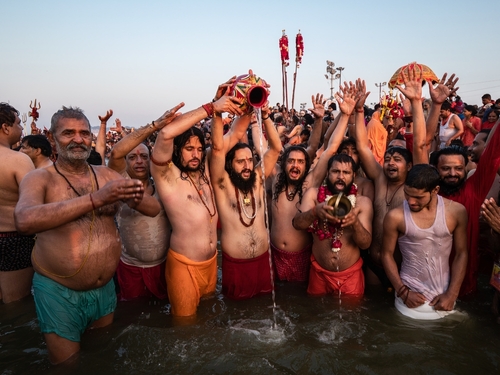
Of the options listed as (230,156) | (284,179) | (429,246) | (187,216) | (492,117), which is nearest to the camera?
(429,246)

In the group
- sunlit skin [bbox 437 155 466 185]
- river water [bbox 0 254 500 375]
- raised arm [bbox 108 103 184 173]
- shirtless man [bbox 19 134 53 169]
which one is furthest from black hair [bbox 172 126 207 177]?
sunlit skin [bbox 437 155 466 185]

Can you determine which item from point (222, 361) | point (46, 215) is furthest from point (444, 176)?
point (46, 215)

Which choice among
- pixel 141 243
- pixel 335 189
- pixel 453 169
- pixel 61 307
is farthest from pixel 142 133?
pixel 453 169

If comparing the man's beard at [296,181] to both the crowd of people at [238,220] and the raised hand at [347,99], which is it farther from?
the raised hand at [347,99]

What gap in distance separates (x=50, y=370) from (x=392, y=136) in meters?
7.95

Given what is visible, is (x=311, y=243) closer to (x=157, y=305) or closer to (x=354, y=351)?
(x=354, y=351)

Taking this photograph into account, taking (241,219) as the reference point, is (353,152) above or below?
above

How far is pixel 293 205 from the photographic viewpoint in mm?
4258

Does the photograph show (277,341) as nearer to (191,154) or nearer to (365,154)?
(191,154)

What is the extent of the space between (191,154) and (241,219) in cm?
94

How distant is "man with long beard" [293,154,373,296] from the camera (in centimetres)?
372

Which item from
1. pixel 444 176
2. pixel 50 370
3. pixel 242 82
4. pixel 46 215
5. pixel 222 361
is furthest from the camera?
pixel 444 176

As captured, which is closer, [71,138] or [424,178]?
[71,138]

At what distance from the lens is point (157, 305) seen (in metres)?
4.15
